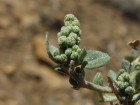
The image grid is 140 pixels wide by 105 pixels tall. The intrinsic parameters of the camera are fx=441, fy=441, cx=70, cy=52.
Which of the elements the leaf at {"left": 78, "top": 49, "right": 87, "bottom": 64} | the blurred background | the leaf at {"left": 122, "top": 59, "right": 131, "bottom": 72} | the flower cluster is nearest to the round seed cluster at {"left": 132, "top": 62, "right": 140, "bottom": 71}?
the leaf at {"left": 122, "top": 59, "right": 131, "bottom": 72}

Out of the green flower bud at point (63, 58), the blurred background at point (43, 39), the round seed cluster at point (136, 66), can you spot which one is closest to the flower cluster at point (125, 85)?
the round seed cluster at point (136, 66)

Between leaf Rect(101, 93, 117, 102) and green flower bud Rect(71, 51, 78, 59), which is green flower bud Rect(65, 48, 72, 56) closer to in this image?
green flower bud Rect(71, 51, 78, 59)

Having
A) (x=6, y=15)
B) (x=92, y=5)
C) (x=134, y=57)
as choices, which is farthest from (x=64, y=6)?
(x=134, y=57)

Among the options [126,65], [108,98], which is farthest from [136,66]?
[108,98]

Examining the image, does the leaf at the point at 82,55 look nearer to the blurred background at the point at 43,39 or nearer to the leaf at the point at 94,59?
the leaf at the point at 94,59

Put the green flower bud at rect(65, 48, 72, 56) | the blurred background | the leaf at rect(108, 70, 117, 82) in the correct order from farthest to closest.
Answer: the blurred background
the leaf at rect(108, 70, 117, 82)
the green flower bud at rect(65, 48, 72, 56)

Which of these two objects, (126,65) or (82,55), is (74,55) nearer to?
(82,55)

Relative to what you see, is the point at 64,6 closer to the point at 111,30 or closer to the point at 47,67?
the point at 111,30
